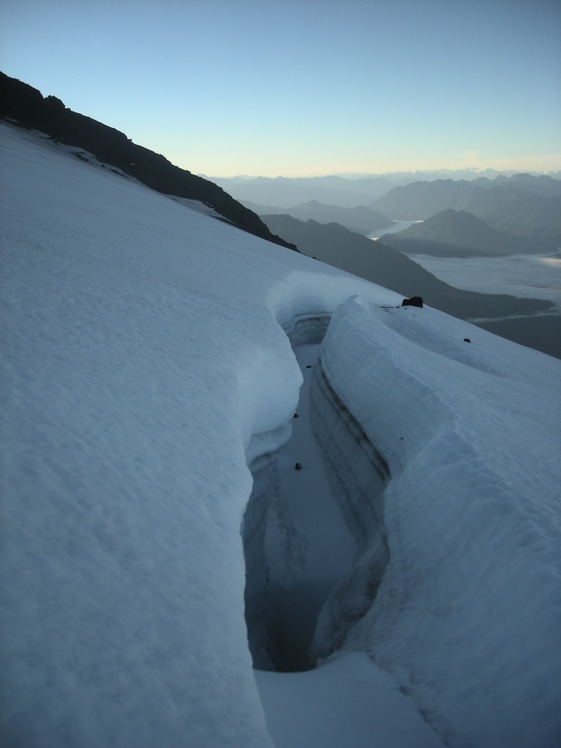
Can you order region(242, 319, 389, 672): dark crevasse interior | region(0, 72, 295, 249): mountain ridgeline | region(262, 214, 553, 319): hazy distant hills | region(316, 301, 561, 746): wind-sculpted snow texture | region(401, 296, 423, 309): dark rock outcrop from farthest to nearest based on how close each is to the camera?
1. region(262, 214, 553, 319): hazy distant hills
2. region(0, 72, 295, 249): mountain ridgeline
3. region(401, 296, 423, 309): dark rock outcrop
4. region(242, 319, 389, 672): dark crevasse interior
5. region(316, 301, 561, 746): wind-sculpted snow texture

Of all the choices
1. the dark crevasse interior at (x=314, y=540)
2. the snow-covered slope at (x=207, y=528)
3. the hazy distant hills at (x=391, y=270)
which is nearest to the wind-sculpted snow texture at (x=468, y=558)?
the snow-covered slope at (x=207, y=528)

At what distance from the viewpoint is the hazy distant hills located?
110938 mm

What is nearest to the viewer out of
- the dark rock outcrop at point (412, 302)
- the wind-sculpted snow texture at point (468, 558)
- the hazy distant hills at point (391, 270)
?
the wind-sculpted snow texture at point (468, 558)

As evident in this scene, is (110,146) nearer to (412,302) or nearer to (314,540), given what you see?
(412,302)

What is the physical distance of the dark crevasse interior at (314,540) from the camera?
523cm

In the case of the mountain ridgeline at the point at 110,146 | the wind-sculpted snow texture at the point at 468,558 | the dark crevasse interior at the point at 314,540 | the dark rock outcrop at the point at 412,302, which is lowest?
the dark crevasse interior at the point at 314,540

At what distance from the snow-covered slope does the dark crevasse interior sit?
0.08 m

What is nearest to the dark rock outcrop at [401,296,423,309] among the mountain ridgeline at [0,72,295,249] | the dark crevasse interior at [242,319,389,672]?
the dark crevasse interior at [242,319,389,672]

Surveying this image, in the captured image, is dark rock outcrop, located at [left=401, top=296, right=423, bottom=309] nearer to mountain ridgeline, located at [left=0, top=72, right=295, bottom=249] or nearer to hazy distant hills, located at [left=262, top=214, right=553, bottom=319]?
mountain ridgeline, located at [left=0, top=72, right=295, bottom=249]

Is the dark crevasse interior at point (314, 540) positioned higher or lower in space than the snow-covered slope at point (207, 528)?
lower

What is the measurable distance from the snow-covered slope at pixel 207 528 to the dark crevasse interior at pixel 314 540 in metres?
0.08

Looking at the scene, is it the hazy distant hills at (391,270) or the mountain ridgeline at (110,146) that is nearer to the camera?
the mountain ridgeline at (110,146)

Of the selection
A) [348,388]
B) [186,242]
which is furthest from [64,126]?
[348,388]

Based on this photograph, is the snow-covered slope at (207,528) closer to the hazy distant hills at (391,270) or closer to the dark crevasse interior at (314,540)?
the dark crevasse interior at (314,540)
